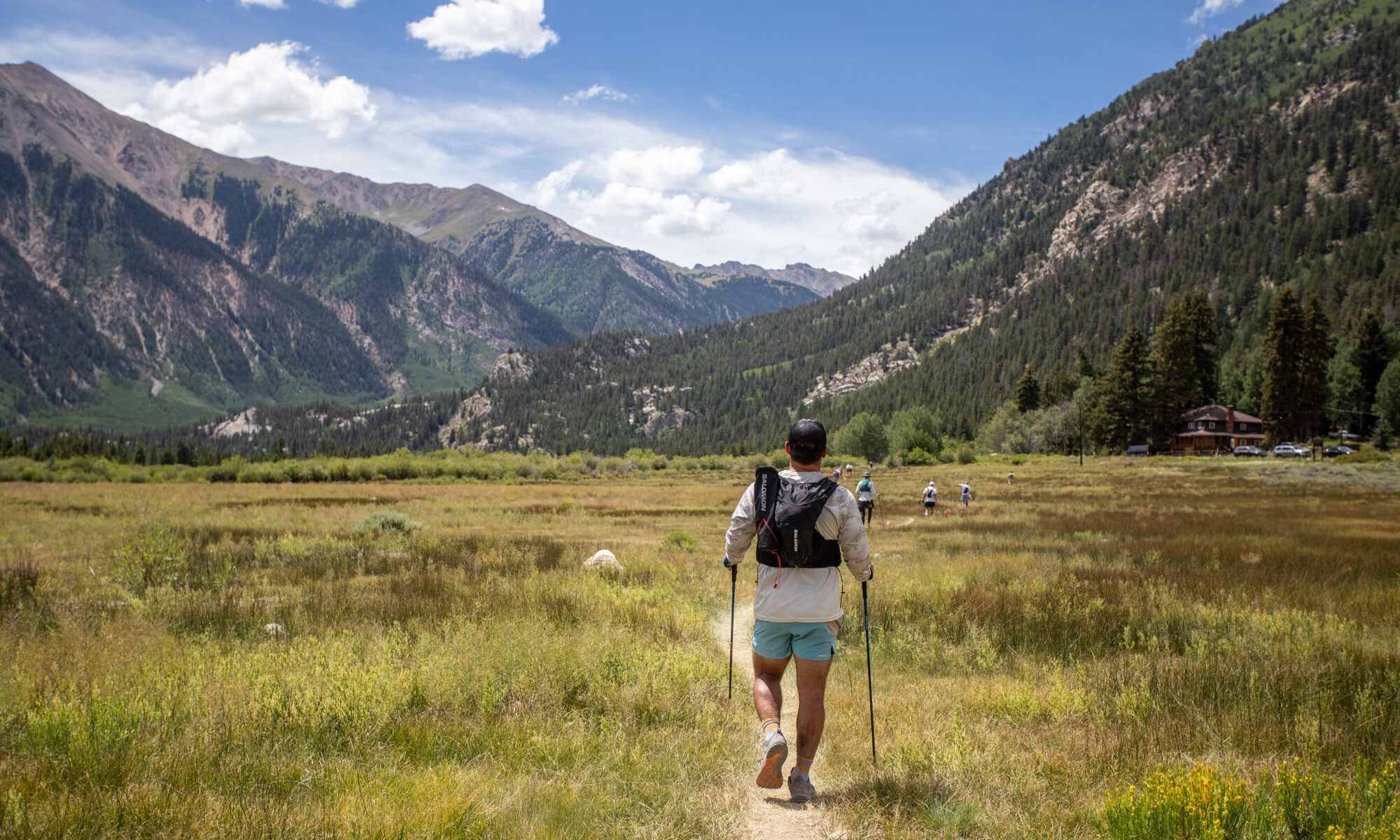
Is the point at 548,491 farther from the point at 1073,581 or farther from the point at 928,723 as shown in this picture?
the point at 928,723

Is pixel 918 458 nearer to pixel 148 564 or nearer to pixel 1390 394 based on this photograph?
pixel 1390 394

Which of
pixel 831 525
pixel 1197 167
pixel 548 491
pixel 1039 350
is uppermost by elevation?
pixel 1197 167

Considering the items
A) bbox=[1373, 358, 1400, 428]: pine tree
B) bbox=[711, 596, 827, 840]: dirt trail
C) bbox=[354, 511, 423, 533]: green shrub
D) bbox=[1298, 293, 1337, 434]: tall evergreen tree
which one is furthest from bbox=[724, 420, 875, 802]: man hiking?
bbox=[1373, 358, 1400, 428]: pine tree

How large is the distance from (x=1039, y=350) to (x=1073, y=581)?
168208 mm

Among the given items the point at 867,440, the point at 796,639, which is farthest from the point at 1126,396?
the point at 796,639

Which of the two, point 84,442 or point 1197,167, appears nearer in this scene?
point 84,442

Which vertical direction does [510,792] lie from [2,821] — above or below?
below

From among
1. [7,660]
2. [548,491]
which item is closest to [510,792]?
[7,660]

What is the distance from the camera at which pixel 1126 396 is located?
260ft

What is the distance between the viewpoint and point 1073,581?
12.3 meters

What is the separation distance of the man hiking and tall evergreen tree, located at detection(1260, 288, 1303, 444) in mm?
80408

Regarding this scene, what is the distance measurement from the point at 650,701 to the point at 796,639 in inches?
88.2

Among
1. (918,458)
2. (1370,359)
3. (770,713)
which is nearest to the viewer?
(770,713)

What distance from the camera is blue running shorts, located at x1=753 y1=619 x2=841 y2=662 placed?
4.79 meters
